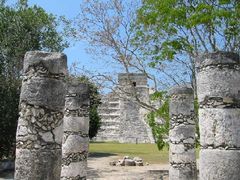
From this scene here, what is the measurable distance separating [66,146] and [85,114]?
0.72 metres

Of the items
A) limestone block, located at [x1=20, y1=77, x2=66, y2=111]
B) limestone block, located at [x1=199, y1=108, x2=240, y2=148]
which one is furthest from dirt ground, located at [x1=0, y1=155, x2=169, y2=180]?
limestone block, located at [x1=20, y1=77, x2=66, y2=111]

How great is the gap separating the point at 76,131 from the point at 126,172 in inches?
268

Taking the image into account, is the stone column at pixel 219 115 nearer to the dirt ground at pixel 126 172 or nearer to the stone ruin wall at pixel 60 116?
the stone ruin wall at pixel 60 116

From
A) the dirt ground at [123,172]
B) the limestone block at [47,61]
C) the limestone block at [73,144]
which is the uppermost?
the limestone block at [47,61]

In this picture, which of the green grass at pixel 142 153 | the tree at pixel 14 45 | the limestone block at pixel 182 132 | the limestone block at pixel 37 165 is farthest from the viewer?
the green grass at pixel 142 153

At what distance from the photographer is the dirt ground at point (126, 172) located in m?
12.6

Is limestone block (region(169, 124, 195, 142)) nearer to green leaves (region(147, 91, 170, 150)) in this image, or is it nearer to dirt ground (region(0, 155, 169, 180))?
green leaves (region(147, 91, 170, 150))

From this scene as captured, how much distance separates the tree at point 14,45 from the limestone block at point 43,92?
10098 mm

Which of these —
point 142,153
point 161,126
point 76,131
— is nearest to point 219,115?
point 76,131

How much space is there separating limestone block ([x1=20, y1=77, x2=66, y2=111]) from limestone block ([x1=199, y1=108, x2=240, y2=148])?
181 cm

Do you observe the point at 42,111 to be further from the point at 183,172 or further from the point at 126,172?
the point at 126,172

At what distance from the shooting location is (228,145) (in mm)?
4773

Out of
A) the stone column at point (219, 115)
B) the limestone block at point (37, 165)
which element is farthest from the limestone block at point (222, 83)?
the limestone block at point (37, 165)

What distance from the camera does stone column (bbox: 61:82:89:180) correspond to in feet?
25.1
